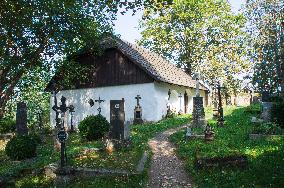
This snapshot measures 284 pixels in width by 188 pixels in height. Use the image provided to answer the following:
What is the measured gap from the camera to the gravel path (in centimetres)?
985

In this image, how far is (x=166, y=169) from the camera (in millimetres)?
11414

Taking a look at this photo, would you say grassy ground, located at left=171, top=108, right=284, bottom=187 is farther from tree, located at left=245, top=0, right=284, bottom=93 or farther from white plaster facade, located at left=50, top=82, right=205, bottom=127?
tree, located at left=245, top=0, right=284, bottom=93

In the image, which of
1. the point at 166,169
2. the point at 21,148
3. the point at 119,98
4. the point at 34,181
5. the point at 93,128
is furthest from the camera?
the point at 119,98

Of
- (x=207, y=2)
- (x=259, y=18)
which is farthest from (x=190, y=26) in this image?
(x=259, y=18)

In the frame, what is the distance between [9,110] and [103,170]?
30.6m

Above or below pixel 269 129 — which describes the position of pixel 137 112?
above

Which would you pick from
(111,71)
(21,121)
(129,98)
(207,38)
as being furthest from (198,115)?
(207,38)

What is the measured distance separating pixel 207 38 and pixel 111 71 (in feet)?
67.3

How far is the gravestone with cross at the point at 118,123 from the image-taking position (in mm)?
15031

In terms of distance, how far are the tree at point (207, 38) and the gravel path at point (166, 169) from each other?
96.8 feet

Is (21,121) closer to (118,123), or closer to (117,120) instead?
(117,120)

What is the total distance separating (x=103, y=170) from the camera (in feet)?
35.4

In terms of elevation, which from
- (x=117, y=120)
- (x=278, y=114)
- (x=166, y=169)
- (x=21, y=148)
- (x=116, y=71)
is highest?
(x=116, y=71)

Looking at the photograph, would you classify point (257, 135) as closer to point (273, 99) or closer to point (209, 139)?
point (209, 139)
